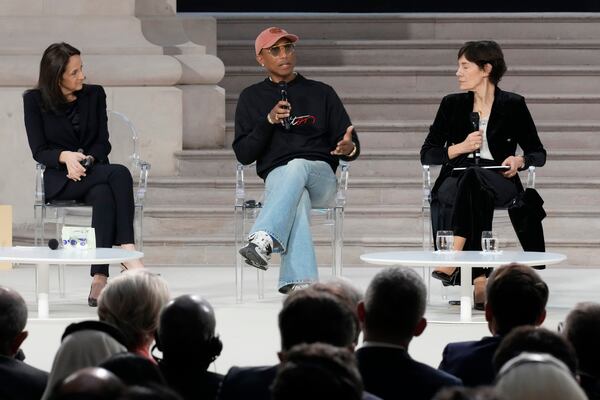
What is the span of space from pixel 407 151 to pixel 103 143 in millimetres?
2726

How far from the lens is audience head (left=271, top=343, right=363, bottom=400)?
2.07 m

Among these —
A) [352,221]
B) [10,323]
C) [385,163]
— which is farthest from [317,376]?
[385,163]

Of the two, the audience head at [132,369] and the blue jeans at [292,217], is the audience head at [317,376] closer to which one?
the audience head at [132,369]

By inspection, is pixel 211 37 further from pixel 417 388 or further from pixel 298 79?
pixel 417 388

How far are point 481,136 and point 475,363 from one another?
3129 mm

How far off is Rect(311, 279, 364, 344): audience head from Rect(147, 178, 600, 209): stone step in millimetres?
5332

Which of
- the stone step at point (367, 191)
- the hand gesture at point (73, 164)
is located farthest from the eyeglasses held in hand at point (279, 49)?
the stone step at point (367, 191)

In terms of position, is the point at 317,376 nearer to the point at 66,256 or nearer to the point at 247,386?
the point at 247,386

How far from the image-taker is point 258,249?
20.3 feet

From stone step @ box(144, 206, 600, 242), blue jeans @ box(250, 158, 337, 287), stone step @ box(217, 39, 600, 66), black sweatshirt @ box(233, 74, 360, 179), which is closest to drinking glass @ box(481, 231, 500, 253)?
blue jeans @ box(250, 158, 337, 287)

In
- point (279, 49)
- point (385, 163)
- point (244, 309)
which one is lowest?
point (244, 309)

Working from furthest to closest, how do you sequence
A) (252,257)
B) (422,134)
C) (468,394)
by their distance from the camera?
(422,134) → (252,257) → (468,394)

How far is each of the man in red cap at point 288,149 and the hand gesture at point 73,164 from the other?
2.34 ft

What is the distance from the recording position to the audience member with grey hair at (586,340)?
2896mm
